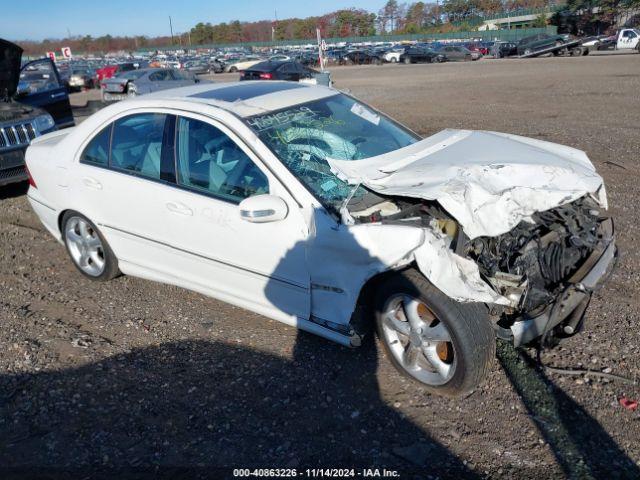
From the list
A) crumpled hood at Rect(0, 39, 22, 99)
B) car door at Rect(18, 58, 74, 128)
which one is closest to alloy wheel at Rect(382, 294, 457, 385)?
crumpled hood at Rect(0, 39, 22, 99)

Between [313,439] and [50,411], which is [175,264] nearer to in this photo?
[50,411]

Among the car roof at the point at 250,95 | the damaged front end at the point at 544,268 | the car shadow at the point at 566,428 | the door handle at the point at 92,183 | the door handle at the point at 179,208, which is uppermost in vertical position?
the car roof at the point at 250,95

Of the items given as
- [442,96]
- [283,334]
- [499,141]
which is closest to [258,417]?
[283,334]

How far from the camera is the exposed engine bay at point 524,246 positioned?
310 centimetres

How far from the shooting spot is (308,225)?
331 cm

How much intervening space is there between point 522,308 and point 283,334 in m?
1.68

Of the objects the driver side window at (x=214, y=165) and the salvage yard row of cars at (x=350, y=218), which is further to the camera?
the driver side window at (x=214, y=165)

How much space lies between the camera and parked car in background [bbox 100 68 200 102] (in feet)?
69.1

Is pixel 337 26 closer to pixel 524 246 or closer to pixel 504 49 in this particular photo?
pixel 504 49

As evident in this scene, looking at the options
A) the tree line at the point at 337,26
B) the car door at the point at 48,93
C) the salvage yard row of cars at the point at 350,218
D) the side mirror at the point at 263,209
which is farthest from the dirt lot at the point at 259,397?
the tree line at the point at 337,26

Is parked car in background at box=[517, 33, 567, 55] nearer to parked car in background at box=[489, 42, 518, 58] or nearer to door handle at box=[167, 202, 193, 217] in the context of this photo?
parked car in background at box=[489, 42, 518, 58]

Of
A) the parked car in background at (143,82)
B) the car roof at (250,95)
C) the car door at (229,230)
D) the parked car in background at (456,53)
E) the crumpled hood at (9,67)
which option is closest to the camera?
the car door at (229,230)

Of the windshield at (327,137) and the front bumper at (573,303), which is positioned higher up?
the windshield at (327,137)

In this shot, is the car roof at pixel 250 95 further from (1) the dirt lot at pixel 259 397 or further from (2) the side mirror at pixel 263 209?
(1) the dirt lot at pixel 259 397
